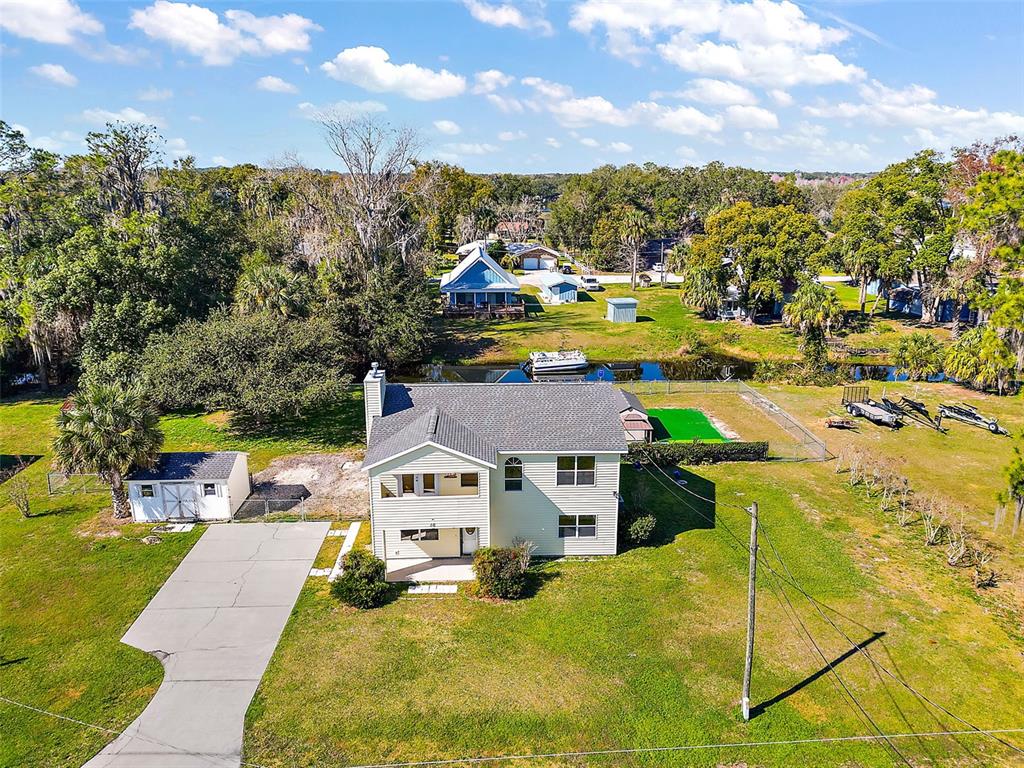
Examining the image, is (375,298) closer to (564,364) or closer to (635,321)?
(564,364)

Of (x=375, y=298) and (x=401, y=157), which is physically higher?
(x=401, y=157)

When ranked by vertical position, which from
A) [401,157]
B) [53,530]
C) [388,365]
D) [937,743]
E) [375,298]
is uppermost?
[401,157]

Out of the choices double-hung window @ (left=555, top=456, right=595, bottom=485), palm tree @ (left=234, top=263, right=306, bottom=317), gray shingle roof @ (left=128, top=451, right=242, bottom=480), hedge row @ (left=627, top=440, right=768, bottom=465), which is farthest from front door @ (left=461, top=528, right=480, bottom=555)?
palm tree @ (left=234, top=263, right=306, bottom=317)

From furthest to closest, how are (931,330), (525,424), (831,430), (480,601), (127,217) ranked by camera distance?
(931,330)
(127,217)
(831,430)
(525,424)
(480,601)

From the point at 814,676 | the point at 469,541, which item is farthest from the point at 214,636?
the point at 814,676

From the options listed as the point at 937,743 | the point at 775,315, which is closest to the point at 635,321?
the point at 775,315

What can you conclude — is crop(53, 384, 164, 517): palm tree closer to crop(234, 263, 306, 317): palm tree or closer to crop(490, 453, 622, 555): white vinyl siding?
crop(490, 453, 622, 555): white vinyl siding
